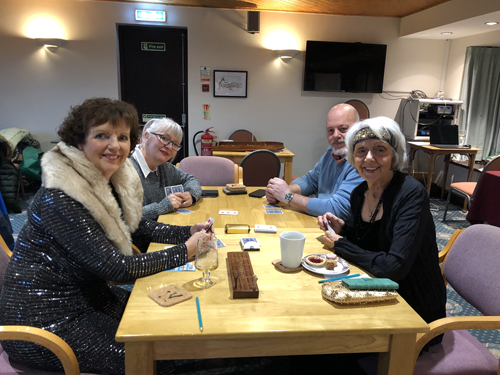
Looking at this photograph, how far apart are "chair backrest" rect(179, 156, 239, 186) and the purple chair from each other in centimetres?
174

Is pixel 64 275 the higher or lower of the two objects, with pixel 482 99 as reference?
lower

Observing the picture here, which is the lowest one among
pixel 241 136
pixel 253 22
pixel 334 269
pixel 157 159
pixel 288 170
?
pixel 288 170

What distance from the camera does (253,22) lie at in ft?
18.7

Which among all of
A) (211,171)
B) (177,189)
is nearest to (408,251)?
(177,189)

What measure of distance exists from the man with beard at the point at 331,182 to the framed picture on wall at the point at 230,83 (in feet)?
11.9

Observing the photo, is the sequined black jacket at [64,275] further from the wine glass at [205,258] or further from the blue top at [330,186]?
the blue top at [330,186]

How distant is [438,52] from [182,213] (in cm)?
601

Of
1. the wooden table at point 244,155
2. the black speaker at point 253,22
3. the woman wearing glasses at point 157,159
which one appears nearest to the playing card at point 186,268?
the woman wearing glasses at point 157,159

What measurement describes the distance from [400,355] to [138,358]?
737 millimetres

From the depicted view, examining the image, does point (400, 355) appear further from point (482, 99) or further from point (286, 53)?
point (482, 99)

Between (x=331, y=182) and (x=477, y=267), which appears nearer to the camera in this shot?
(x=477, y=267)

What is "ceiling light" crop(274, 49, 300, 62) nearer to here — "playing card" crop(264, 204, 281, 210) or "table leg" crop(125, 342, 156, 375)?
"playing card" crop(264, 204, 281, 210)

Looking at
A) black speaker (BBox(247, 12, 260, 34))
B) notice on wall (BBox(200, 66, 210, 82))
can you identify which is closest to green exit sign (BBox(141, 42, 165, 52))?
notice on wall (BBox(200, 66, 210, 82))

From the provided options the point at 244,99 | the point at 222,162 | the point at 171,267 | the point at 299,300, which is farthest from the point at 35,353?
the point at 244,99
